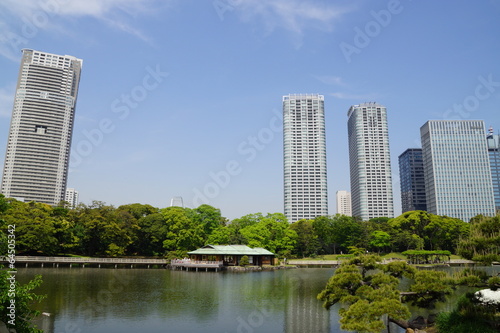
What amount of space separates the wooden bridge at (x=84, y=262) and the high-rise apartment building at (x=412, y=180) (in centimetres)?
12490

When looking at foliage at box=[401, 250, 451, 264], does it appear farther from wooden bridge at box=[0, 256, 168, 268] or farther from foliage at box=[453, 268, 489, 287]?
foliage at box=[453, 268, 489, 287]

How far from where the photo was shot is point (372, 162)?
14612 cm

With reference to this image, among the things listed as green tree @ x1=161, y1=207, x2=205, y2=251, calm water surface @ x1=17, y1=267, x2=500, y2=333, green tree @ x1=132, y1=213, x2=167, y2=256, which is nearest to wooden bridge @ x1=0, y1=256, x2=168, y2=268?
green tree @ x1=161, y1=207, x2=205, y2=251

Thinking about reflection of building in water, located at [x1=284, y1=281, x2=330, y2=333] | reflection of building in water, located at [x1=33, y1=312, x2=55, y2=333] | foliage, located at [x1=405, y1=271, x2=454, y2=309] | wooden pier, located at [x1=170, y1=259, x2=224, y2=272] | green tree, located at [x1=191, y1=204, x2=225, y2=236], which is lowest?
reflection of building in water, located at [x1=284, y1=281, x2=330, y2=333]

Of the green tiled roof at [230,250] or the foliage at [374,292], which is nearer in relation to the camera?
the foliage at [374,292]

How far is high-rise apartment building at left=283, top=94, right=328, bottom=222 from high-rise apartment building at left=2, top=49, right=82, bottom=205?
83.4 m

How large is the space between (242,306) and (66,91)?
133 m

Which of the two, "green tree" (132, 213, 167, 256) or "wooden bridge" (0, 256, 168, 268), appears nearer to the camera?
"wooden bridge" (0, 256, 168, 268)

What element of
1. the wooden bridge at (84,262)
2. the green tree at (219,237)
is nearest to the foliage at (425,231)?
the green tree at (219,237)

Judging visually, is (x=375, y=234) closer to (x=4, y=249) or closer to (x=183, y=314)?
(x=183, y=314)

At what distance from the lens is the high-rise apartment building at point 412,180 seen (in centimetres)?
14725

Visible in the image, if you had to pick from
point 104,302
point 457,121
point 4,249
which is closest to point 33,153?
point 104,302

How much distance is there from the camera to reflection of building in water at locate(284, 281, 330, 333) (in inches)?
680

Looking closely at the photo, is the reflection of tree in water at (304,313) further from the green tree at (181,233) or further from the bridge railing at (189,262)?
the green tree at (181,233)
